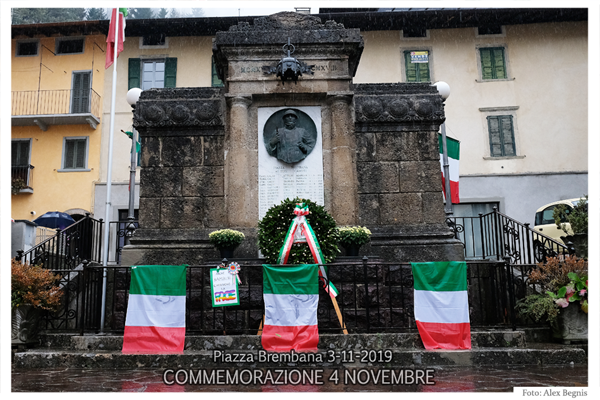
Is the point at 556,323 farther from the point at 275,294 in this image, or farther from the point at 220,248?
the point at 220,248

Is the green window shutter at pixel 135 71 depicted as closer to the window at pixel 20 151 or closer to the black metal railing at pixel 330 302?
the window at pixel 20 151

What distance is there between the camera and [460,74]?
2548cm

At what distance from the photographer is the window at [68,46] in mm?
26359

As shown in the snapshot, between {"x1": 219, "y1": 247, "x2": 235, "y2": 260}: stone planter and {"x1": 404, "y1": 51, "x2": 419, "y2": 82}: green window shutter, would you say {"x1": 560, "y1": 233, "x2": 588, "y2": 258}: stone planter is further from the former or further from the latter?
{"x1": 404, "y1": 51, "x2": 419, "y2": 82}: green window shutter

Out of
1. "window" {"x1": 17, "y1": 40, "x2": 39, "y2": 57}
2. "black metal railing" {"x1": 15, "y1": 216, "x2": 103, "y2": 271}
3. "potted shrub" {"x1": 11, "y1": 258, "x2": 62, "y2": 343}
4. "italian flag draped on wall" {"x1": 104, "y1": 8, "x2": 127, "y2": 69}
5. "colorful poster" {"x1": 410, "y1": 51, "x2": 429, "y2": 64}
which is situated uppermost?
"window" {"x1": 17, "y1": 40, "x2": 39, "y2": 57}

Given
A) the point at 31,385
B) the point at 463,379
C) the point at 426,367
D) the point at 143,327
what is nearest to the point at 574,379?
the point at 463,379

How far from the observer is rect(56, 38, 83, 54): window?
26359mm

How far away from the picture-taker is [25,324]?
851 cm

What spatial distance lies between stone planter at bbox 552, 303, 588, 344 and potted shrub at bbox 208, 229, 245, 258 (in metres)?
5.17

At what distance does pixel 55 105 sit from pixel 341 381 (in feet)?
77.5

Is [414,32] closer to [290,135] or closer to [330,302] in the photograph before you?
[290,135]

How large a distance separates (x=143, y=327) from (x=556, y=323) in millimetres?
6084

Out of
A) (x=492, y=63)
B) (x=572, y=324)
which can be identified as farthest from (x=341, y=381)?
(x=492, y=63)

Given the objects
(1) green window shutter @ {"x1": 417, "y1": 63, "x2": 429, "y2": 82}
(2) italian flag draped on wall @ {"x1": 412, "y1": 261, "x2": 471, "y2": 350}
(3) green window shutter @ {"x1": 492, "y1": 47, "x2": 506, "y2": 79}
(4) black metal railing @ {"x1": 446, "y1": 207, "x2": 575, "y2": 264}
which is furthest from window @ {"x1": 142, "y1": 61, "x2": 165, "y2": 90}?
(2) italian flag draped on wall @ {"x1": 412, "y1": 261, "x2": 471, "y2": 350}
